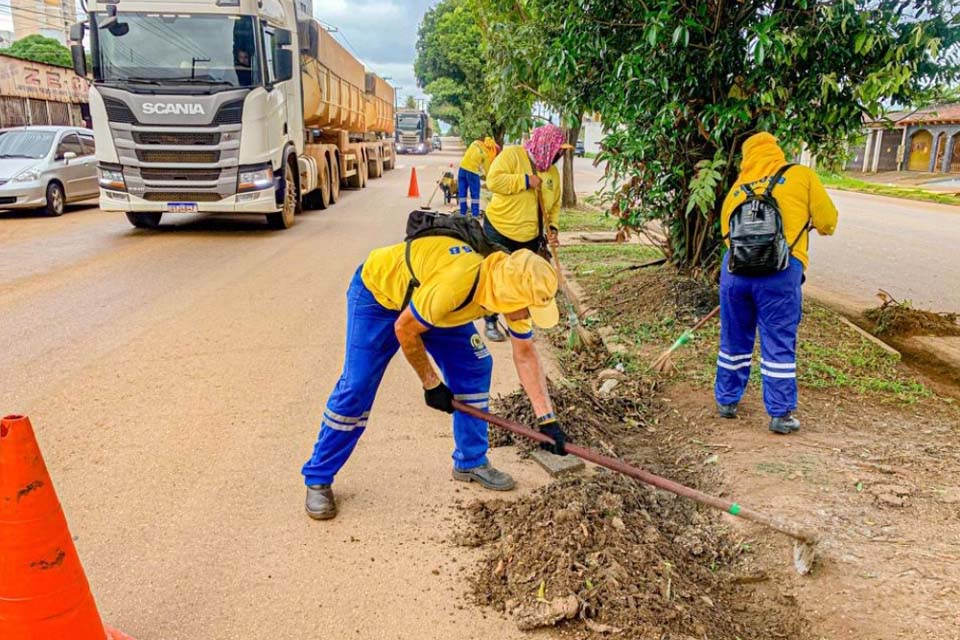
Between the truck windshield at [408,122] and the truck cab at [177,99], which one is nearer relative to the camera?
the truck cab at [177,99]

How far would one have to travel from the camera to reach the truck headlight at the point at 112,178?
1045 cm

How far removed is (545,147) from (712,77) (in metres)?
1.51

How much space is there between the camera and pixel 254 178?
1073cm

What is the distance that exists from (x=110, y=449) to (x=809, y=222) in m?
4.35

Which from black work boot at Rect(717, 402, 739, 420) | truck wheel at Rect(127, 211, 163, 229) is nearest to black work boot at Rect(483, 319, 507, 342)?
black work boot at Rect(717, 402, 739, 420)

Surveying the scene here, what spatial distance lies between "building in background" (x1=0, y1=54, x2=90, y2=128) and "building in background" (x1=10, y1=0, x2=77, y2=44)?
34.0 m

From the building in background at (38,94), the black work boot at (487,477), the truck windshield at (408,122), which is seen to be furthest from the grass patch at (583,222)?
the truck windshield at (408,122)

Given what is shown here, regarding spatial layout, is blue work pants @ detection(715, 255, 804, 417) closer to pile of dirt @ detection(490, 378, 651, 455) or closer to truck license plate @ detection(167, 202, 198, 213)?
pile of dirt @ detection(490, 378, 651, 455)

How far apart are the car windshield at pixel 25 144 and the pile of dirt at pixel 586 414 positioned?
12.6m

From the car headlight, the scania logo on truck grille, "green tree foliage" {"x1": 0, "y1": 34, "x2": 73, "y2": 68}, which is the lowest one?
the car headlight

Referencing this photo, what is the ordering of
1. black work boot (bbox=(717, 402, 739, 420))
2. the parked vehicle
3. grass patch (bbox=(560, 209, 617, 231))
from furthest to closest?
grass patch (bbox=(560, 209, 617, 231)) → the parked vehicle → black work boot (bbox=(717, 402, 739, 420))

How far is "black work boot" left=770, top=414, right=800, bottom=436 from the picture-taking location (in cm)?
419

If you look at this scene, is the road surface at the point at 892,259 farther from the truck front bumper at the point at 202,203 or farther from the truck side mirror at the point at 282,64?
the truck side mirror at the point at 282,64

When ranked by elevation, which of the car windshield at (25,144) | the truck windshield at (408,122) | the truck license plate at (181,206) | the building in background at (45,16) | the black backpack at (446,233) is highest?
the building in background at (45,16)
